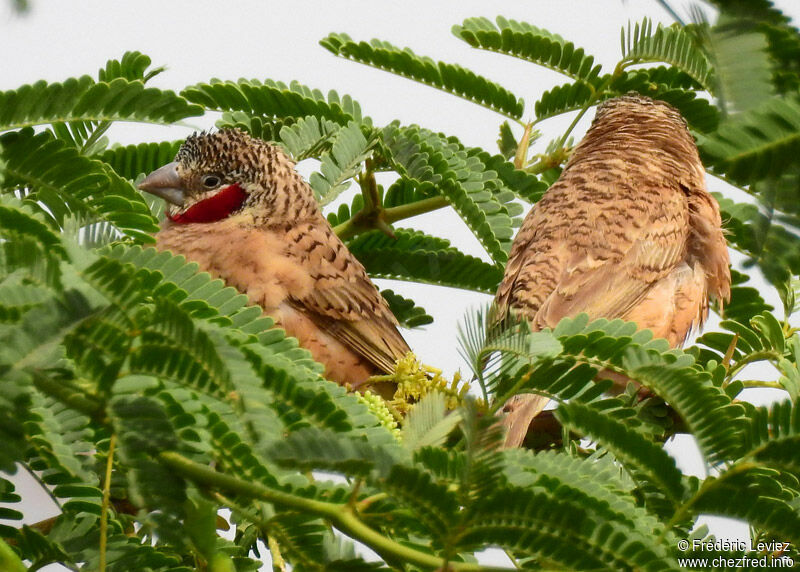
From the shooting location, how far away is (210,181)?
14.4ft

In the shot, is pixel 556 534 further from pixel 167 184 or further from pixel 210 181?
pixel 210 181

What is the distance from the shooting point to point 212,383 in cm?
161

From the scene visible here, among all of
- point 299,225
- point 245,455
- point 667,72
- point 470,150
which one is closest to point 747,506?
point 245,455

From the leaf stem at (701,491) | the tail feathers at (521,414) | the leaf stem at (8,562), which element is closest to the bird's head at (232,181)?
the tail feathers at (521,414)

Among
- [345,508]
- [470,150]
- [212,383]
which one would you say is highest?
[470,150]

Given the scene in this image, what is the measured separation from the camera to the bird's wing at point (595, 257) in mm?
4605

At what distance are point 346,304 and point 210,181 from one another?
0.92 m

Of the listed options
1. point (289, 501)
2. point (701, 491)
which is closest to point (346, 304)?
point (701, 491)

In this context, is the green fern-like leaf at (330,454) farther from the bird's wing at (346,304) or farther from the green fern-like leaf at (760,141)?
the bird's wing at (346,304)

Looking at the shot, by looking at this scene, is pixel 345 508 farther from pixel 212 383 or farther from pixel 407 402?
pixel 407 402

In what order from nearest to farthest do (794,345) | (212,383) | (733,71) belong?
1. (733,71)
2. (212,383)
3. (794,345)

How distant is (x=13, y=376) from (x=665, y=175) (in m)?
4.41

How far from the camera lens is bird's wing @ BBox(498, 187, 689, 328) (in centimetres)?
461

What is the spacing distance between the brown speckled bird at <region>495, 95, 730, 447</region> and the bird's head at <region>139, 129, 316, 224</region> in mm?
1037
